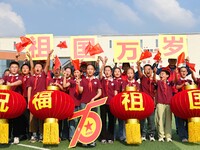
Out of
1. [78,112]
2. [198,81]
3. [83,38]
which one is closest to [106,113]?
[78,112]

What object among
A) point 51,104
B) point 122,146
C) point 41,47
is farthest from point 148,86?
point 41,47

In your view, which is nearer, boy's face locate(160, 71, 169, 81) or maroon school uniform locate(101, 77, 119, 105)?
maroon school uniform locate(101, 77, 119, 105)

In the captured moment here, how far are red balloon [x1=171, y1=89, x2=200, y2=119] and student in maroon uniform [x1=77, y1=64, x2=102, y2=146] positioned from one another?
1.42m

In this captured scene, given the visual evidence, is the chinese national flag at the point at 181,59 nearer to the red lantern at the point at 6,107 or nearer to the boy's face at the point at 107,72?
the boy's face at the point at 107,72

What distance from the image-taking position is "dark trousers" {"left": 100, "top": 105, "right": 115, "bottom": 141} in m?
5.91

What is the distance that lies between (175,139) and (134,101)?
1.59 m

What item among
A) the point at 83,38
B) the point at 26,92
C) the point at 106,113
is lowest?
the point at 106,113

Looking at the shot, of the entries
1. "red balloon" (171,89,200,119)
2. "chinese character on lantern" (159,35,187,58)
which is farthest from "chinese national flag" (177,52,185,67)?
"red balloon" (171,89,200,119)

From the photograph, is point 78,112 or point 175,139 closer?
point 78,112

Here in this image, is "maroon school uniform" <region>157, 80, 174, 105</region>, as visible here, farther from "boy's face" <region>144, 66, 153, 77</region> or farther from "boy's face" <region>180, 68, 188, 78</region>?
"boy's face" <region>180, 68, 188, 78</region>

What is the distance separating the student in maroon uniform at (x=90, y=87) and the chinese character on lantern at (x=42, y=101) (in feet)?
2.44

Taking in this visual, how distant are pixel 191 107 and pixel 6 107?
10.4 ft

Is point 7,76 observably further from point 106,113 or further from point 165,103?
point 165,103

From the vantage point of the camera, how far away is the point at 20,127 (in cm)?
594
